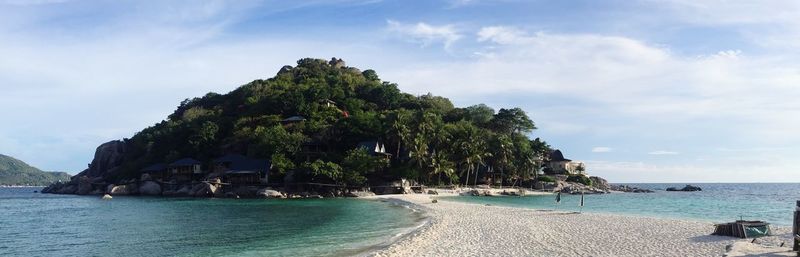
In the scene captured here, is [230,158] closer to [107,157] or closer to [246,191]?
[246,191]

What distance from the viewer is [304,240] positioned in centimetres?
2247

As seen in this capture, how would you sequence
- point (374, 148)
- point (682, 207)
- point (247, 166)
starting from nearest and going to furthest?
point (682, 207), point (247, 166), point (374, 148)

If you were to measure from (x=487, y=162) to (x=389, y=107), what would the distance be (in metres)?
23.9

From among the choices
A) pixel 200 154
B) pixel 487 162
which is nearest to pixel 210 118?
pixel 200 154

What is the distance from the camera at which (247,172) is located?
225 feet

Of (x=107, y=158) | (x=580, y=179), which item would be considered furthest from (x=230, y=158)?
(x=580, y=179)

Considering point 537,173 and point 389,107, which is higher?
point 389,107

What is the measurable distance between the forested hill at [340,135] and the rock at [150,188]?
7631 millimetres

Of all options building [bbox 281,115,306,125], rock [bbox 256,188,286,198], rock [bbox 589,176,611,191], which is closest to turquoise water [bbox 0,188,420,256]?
rock [bbox 256,188,286,198]

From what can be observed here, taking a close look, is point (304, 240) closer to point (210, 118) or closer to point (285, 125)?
point (285, 125)

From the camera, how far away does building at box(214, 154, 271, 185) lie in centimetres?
6881

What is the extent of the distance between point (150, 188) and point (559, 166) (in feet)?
229

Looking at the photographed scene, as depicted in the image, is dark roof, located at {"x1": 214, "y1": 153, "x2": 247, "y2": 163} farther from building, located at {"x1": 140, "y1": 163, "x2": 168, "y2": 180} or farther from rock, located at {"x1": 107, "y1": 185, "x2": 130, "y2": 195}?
rock, located at {"x1": 107, "y1": 185, "x2": 130, "y2": 195}

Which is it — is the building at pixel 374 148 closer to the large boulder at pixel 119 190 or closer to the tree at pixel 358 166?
the tree at pixel 358 166
